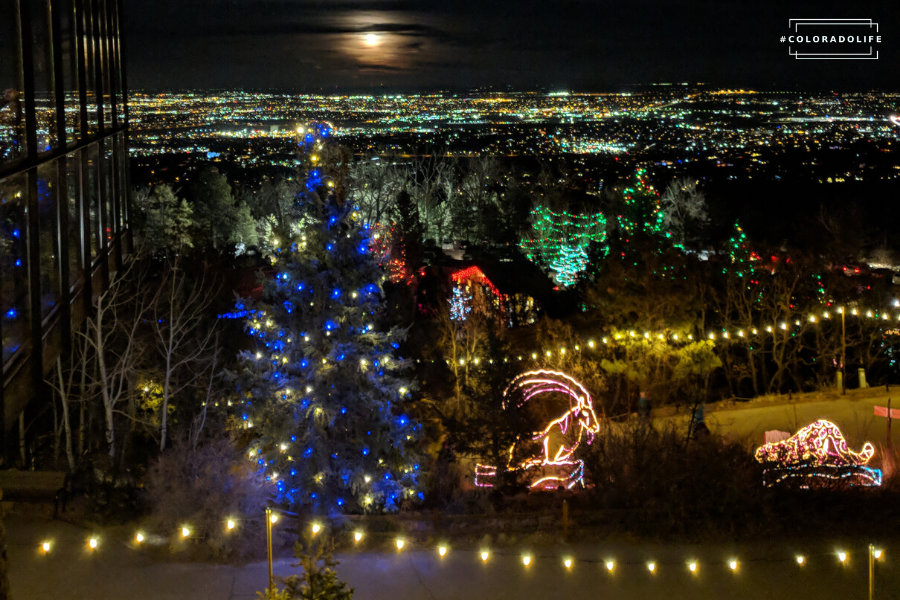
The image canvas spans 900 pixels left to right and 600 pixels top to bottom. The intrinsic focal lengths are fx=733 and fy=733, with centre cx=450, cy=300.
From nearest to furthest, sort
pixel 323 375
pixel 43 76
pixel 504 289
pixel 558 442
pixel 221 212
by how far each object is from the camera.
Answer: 1. pixel 43 76
2. pixel 323 375
3. pixel 558 442
4. pixel 504 289
5. pixel 221 212

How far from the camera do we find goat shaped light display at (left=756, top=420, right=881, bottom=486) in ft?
29.3

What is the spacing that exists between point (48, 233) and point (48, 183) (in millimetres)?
337

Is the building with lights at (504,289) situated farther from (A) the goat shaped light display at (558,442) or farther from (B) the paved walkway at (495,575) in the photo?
(B) the paved walkway at (495,575)

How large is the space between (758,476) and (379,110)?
150ft

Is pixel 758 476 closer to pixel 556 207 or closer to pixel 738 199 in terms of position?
pixel 556 207

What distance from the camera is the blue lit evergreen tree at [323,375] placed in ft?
28.4

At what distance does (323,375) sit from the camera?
8.62 m

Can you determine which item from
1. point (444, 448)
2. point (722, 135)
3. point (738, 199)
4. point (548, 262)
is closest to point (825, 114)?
point (722, 135)

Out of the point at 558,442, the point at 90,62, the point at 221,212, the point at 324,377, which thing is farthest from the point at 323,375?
the point at 221,212

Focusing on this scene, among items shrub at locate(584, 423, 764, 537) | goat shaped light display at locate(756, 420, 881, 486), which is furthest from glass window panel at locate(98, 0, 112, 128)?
goat shaped light display at locate(756, 420, 881, 486)

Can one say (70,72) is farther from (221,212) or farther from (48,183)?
(221,212)

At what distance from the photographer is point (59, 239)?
5254 mm

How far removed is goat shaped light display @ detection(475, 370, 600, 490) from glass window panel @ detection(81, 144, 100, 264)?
602cm

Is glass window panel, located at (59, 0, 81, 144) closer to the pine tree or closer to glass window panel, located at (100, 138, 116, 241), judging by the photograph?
glass window panel, located at (100, 138, 116, 241)
